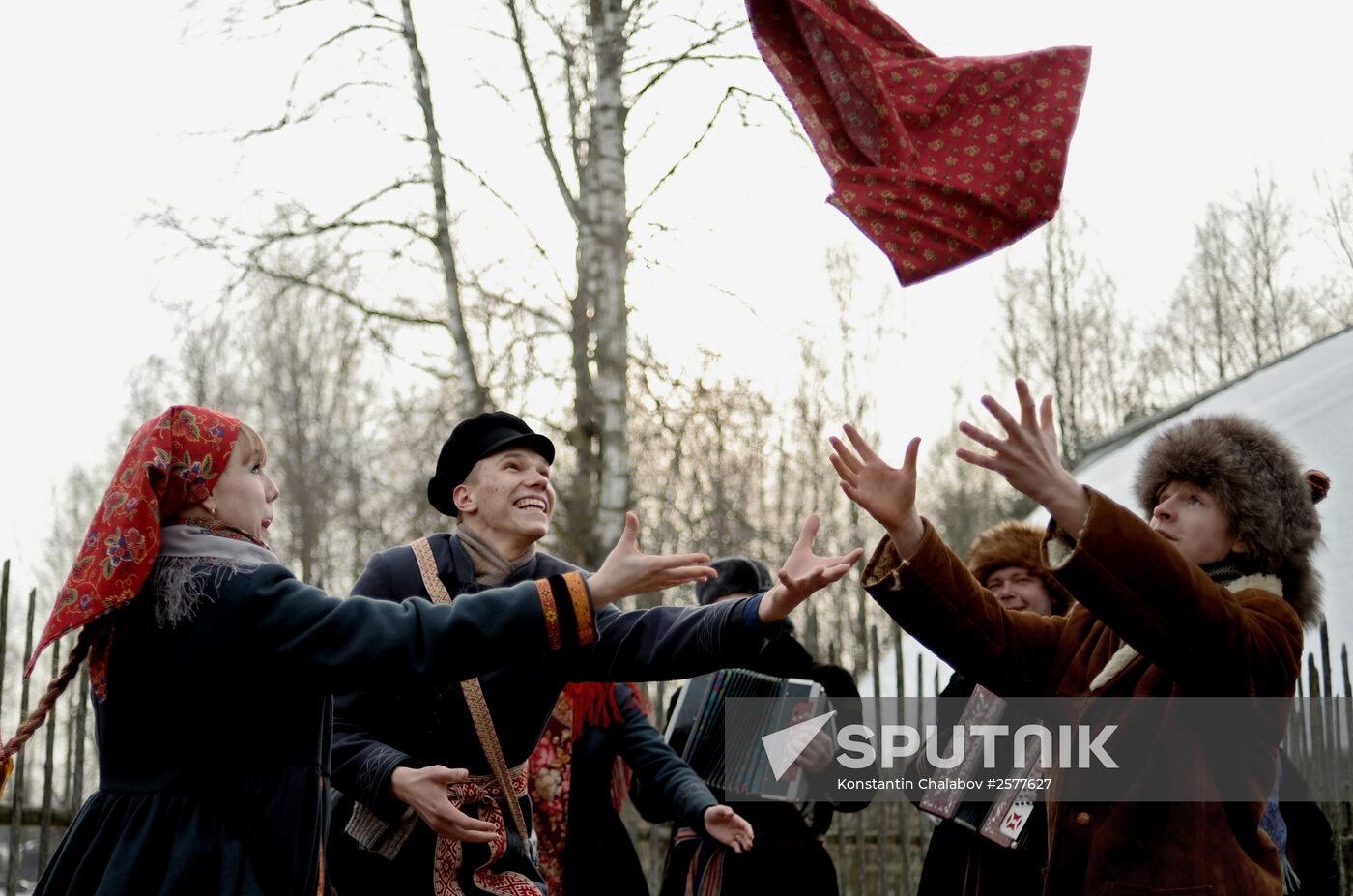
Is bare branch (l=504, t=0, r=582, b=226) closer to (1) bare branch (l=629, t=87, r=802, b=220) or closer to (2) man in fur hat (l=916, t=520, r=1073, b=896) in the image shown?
(1) bare branch (l=629, t=87, r=802, b=220)

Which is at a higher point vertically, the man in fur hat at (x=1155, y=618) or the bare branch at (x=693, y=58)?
the bare branch at (x=693, y=58)

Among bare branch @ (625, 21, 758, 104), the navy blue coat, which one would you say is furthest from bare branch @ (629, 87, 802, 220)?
the navy blue coat

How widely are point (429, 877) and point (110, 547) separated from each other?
1.41 m

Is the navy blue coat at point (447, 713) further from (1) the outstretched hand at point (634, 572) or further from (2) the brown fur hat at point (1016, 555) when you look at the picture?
(2) the brown fur hat at point (1016, 555)

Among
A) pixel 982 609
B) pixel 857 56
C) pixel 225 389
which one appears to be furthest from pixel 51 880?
pixel 225 389

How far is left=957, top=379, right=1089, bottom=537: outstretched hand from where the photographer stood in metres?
2.97

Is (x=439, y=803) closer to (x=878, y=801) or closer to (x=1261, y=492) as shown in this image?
(x=1261, y=492)

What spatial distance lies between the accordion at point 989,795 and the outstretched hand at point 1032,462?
1434 mm

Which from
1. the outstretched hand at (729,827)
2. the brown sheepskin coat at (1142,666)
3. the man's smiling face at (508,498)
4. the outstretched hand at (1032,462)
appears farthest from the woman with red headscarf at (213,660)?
the outstretched hand at (729,827)

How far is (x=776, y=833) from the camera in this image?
5.43 metres

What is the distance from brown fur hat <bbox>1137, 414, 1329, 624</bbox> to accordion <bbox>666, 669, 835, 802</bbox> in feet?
7.39

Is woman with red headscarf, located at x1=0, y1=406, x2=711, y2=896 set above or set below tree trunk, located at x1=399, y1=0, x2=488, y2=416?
below

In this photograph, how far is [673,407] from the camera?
10.7 meters

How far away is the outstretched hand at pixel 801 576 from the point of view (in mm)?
3197
